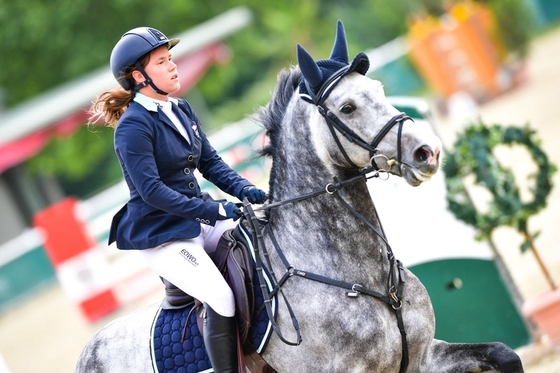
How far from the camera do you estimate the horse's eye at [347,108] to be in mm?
3977

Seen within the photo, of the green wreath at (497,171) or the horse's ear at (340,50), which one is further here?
the green wreath at (497,171)

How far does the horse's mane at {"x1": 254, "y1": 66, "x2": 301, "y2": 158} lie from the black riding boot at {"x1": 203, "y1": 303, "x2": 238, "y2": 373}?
36.1 inches

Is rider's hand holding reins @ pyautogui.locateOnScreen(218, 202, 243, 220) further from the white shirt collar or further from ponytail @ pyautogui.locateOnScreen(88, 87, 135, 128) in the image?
ponytail @ pyautogui.locateOnScreen(88, 87, 135, 128)

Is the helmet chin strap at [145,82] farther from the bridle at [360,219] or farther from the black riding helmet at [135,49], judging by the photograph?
the bridle at [360,219]

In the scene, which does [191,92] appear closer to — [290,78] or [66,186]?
[66,186]

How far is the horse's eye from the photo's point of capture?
13.0 feet

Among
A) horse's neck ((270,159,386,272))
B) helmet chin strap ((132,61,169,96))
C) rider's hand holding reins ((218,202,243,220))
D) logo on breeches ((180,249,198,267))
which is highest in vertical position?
helmet chin strap ((132,61,169,96))

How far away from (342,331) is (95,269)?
35.5 feet

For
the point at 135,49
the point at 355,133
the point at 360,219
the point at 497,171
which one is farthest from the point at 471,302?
the point at 135,49

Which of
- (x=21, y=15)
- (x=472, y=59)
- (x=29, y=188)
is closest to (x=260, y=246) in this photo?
(x=472, y=59)

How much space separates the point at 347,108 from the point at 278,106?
0.55 m

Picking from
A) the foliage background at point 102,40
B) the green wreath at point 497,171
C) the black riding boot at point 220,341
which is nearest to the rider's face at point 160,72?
the black riding boot at point 220,341

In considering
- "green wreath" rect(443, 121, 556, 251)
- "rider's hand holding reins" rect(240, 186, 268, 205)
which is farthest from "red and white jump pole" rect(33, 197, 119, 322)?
"rider's hand holding reins" rect(240, 186, 268, 205)

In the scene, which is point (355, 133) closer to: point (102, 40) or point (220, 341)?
point (220, 341)
